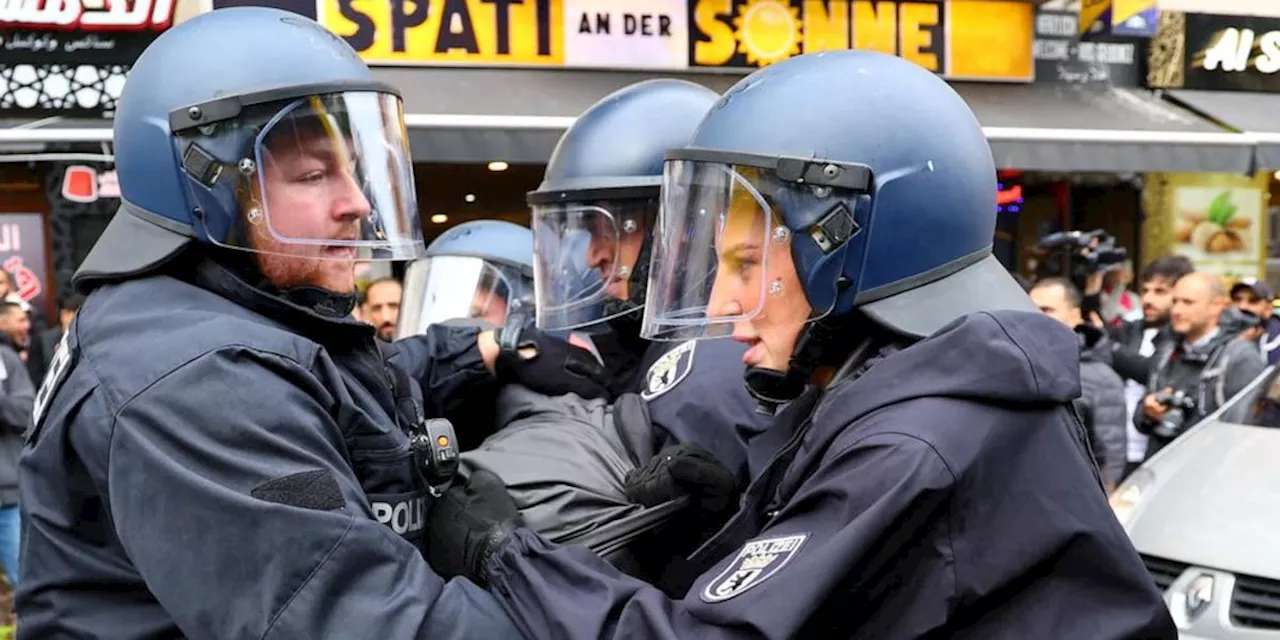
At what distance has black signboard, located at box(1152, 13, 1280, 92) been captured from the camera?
923 centimetres

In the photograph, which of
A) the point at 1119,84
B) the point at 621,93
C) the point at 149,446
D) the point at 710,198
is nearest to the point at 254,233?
the point at 149,446

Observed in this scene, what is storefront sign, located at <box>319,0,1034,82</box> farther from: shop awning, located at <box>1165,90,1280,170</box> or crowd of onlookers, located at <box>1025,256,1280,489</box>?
crowd of onlookers, located at <box>1025,256,1280,489</box>

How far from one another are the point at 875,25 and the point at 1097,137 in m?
1.77

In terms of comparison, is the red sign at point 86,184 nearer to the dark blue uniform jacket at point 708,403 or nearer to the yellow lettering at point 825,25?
the yellow lettering at point 825,25

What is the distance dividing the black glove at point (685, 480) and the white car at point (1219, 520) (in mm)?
1354

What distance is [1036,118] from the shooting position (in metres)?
8.26

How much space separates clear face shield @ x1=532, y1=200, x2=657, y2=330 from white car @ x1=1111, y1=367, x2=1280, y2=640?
1449 mm

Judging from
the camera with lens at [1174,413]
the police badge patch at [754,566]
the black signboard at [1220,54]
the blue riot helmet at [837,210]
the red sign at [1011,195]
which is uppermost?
the black signboard at [1220,54]

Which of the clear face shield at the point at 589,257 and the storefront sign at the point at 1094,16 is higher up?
the storefront sign at the point at 1094,16

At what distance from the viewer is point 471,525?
173cm

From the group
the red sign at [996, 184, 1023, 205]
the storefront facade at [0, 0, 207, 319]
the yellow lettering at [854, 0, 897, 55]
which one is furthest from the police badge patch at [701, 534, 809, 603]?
the red sign at [996, 184, 1023, 205]

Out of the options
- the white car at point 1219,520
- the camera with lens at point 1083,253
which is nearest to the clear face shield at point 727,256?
the white car at point 1219,520

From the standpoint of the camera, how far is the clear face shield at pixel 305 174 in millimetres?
1690

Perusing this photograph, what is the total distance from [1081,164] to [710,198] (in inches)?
263
